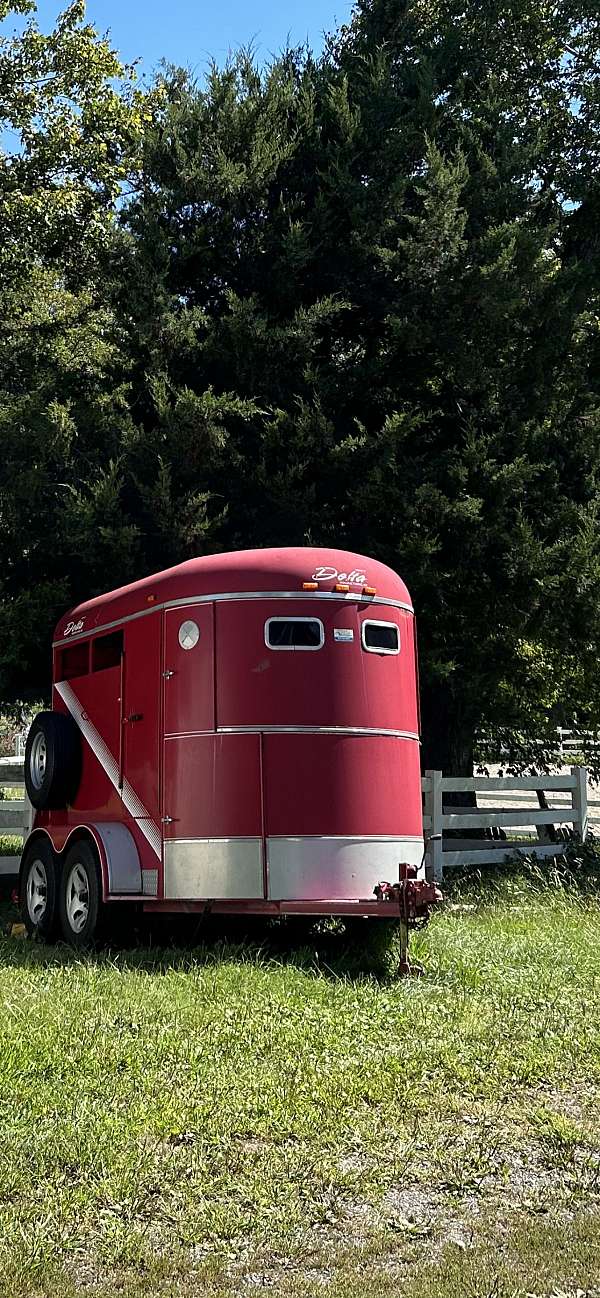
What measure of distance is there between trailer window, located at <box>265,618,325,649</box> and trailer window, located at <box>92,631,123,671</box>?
1.92 meters

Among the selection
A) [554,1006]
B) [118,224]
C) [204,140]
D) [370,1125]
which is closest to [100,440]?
[118,224]

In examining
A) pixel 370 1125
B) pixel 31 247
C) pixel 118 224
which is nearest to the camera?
pixel 370 1125

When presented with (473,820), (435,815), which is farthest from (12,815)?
(473,820)

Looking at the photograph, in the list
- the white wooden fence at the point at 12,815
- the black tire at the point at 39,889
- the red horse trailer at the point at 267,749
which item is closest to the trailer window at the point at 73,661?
the red horse trailer at the point at 267,749

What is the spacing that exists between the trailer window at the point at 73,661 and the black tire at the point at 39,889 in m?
1.66

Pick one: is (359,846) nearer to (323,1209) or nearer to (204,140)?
(323,1209)

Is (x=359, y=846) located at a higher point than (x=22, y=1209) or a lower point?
higher

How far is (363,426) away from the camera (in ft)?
45.0

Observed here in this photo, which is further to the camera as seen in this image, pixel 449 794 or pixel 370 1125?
pixel 449 794

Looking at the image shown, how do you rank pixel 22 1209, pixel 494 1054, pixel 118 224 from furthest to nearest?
1. pixel 118 224
2. pixel 494 1054
3. pixel 22 1209

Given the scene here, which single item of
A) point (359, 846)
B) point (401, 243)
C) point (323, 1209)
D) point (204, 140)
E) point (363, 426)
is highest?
point (204, 140)

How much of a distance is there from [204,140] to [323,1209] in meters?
12.7

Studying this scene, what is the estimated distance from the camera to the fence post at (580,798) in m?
15.5

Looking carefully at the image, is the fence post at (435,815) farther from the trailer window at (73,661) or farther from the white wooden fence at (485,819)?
the trailer window at (73,661)
